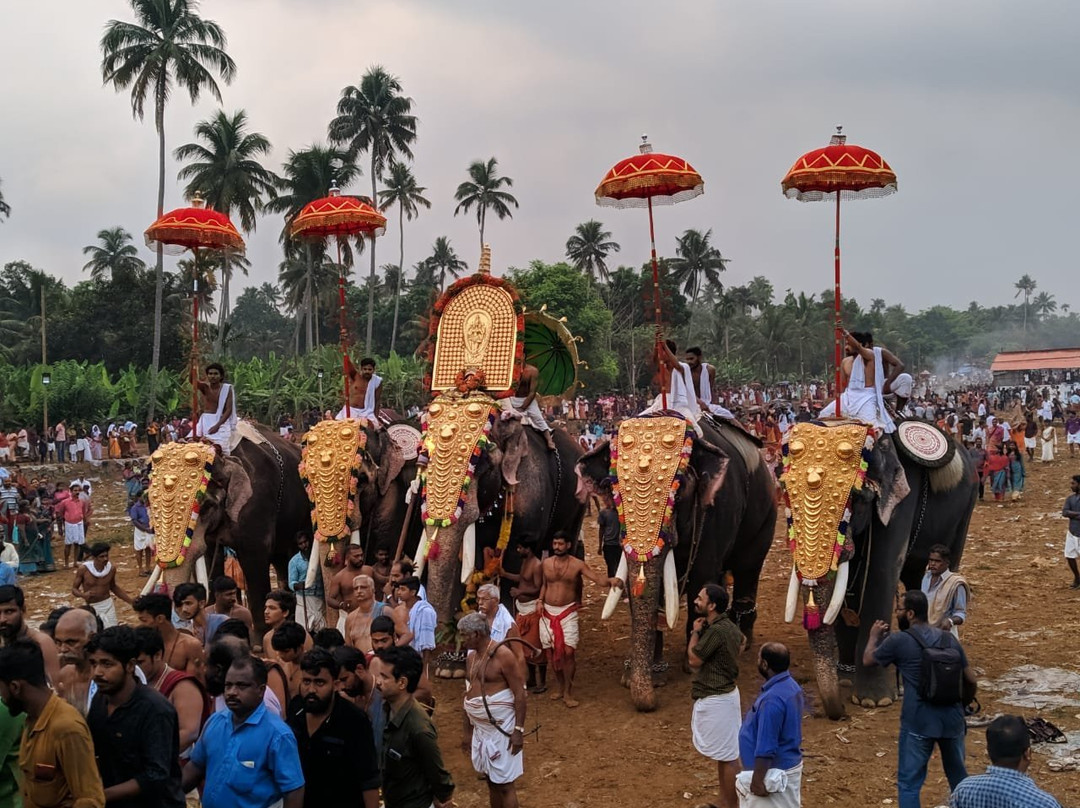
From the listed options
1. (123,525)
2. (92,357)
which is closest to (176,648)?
(123,525)

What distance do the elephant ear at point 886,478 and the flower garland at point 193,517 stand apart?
629 cm

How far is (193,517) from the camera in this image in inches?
390

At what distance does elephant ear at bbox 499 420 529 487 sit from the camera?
10320mm

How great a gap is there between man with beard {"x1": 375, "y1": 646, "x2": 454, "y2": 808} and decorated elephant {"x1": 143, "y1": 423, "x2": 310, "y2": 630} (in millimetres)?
5536

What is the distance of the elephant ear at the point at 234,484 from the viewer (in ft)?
34.5

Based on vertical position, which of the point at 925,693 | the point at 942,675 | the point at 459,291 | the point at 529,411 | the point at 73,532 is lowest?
the point at 73,532

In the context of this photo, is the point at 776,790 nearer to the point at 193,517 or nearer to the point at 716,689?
the point at 716,689

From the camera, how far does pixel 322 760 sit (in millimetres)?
4402

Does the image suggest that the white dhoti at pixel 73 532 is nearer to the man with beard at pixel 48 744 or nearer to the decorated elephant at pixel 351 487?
the decorated elephant at pixel 351 487

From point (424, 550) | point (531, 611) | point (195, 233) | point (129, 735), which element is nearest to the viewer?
point (129, 735)

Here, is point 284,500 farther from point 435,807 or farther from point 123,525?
point 123,525

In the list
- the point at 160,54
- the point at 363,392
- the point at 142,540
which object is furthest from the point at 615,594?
the point at 160,54

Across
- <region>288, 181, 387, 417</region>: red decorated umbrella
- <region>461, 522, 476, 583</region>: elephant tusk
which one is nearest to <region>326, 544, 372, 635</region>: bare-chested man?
<region>461, 522, 476, 583</region>: elephant tusk

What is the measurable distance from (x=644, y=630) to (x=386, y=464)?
Result: 3.87 m
